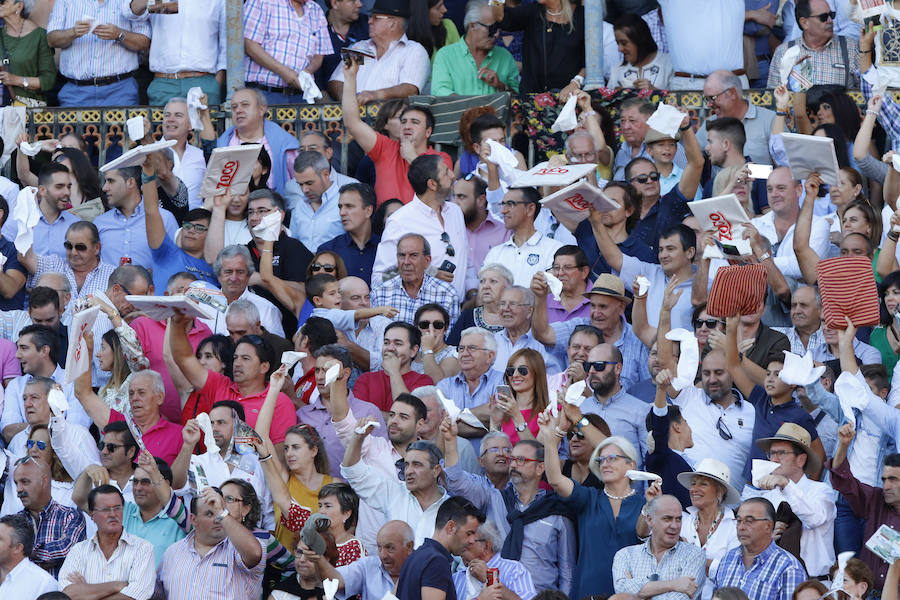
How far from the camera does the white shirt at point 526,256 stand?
15008 mm

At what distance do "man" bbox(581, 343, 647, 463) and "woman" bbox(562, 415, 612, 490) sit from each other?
0.91 ft

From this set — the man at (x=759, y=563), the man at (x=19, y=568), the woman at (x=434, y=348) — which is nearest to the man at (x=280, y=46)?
the woman at (x=434, y=348)

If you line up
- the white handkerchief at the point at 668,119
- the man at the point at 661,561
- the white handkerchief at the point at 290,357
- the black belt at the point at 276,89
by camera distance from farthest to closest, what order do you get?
the black belt at the point at 276,89
the white handkerchief at the point at 668,119
the white handkerchief at the point at 290,357
the man at the point at 661,561

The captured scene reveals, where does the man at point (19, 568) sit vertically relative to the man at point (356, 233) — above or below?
below

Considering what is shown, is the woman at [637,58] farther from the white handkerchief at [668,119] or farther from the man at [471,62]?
the white handkerchief at [668,119]

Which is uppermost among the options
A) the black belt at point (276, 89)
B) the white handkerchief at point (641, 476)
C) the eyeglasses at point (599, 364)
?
the black belt at point (276, 89)

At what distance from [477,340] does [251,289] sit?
2151 mm

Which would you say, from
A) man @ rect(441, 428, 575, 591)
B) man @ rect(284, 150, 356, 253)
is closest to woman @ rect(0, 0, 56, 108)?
man @ rect(284, 150, 356, 253)

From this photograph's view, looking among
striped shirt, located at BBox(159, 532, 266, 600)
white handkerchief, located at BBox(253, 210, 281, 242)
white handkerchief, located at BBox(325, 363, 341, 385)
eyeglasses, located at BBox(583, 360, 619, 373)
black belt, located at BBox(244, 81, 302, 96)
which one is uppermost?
black belt, located at BBox(244, 81, 302, 96)

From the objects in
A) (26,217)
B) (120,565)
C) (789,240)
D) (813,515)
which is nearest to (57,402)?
(120,565)

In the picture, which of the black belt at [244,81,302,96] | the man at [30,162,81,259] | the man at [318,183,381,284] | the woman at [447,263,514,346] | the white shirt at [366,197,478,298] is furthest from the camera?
the black belt at [244,81,302,96]

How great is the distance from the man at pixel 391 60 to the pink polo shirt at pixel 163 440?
4.43m

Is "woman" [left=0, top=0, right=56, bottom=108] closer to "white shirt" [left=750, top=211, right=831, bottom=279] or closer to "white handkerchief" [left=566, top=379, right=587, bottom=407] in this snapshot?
"white shirt" [left=750, top=211, right=831, bottom=279]

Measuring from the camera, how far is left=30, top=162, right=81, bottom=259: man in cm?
1585
